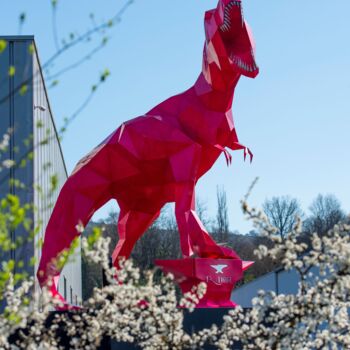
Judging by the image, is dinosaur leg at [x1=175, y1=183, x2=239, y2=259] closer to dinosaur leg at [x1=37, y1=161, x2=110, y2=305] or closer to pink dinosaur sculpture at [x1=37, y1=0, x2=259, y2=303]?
pink dinosaur sculpture at [x1=37, y1=0, x2=259, y2=303]

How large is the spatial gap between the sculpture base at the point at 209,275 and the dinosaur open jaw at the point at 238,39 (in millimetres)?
2547

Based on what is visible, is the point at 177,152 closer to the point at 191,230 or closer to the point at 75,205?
the point at 191,230

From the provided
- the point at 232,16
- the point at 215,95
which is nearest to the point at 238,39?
the point at 232,16

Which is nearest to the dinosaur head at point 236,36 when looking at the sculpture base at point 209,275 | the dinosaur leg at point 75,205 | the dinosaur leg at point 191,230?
the dinosaur leg at point 191,230

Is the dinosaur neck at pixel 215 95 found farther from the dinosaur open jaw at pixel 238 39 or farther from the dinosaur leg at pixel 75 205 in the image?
the dinosaur leg at pixel 75 205

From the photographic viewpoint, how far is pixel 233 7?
35.1 feet

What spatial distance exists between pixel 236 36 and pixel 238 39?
0.05 m

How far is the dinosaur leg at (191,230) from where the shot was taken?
10711mm

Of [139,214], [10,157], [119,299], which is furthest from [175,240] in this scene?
[119,299]

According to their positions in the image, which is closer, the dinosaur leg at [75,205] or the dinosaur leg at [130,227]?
the dinosaur leg at [75,205]

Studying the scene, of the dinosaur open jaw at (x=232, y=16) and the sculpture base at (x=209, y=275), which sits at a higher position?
the dinosaur open jaw at (x=232, y=16)

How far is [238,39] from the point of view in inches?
429

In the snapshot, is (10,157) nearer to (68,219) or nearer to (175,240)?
(68,219)

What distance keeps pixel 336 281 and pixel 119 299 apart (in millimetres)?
1754
